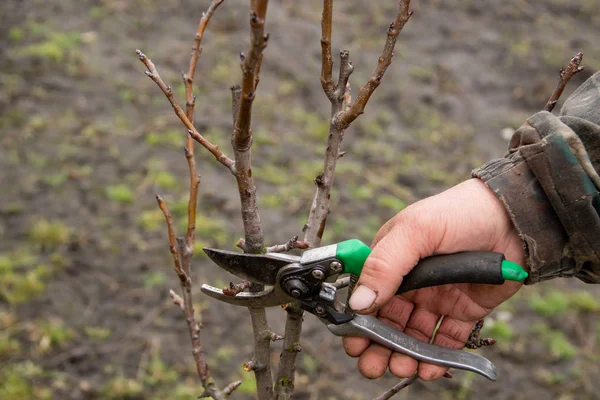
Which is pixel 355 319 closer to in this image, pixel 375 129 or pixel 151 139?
pixel 151 139

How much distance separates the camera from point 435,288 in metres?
2.12

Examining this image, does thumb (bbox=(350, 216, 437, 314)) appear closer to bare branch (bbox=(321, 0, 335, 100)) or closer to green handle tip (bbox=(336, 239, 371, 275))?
Answer: green handle tip (bbox=(336, 239, 371, 275))

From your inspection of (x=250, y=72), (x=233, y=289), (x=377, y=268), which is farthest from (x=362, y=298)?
(x=250, y=72)

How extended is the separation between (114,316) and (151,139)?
162 centimetres

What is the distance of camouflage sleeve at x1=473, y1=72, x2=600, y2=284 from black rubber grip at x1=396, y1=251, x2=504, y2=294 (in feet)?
0.94

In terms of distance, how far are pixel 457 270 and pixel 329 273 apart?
1.17 feet

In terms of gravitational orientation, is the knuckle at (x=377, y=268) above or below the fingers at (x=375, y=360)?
above

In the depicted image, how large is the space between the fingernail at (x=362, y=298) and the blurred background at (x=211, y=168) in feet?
5.59

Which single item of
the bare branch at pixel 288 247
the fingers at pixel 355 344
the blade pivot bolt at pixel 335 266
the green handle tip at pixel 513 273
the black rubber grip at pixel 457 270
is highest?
the bare branch at pixel 288 247

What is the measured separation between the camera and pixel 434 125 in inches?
212

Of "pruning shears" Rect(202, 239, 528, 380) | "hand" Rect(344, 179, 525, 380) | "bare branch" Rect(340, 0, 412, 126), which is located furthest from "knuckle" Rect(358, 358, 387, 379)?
"bare branch" Rect(340, 0, 412, 126)

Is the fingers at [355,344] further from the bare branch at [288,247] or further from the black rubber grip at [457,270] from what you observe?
the bare branch at [288,247]

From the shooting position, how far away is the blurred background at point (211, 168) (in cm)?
331

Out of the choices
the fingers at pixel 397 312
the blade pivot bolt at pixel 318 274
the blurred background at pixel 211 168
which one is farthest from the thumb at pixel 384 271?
the blurred background at pixel 211 168
